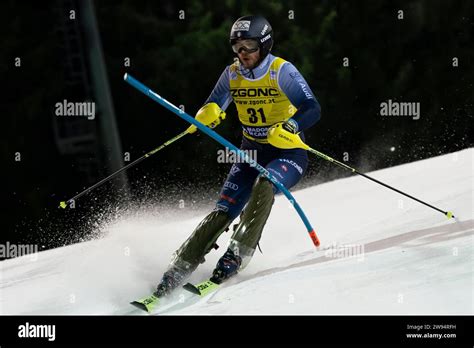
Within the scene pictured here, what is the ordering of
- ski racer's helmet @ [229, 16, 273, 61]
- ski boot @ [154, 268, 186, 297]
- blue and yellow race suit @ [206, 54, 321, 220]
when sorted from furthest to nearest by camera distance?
blue and yellow race suit @ [206, 54, 321, 220], ski racer's helmet @ [229, 16, 273, 61], ski boot @ [154, 268, 186, 297]

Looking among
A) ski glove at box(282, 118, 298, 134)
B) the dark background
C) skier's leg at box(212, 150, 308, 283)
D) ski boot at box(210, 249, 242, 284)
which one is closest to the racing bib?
ski glove at box(282, 118, 298, 134)

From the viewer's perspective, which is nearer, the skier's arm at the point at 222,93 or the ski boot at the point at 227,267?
the ski boot at the point at 227,267

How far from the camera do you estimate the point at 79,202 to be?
1412 cm

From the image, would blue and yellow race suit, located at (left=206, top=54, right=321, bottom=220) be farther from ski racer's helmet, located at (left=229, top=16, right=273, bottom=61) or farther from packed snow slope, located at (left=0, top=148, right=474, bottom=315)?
packed snow slope, located at (left=0, top=148, right=474, bottom=315)

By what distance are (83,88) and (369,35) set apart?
15.7 ft

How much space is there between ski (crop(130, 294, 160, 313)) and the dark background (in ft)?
29.0

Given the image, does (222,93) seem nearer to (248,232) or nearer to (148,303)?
(248,232)

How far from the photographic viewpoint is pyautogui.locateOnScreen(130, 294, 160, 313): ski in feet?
14.7

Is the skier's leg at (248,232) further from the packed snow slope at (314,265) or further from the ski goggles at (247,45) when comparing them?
the ski goggles at (247,45)

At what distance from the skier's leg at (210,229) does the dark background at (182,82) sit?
27.2ft

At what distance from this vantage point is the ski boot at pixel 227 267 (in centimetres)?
479

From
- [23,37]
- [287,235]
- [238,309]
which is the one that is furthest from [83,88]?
[238,309]

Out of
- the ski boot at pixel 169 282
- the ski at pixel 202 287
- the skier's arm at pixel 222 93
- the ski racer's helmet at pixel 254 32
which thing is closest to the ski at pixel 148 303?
the ski boot at pixel 169 282

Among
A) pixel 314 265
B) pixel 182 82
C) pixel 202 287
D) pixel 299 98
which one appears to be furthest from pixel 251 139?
pixel 182 82
